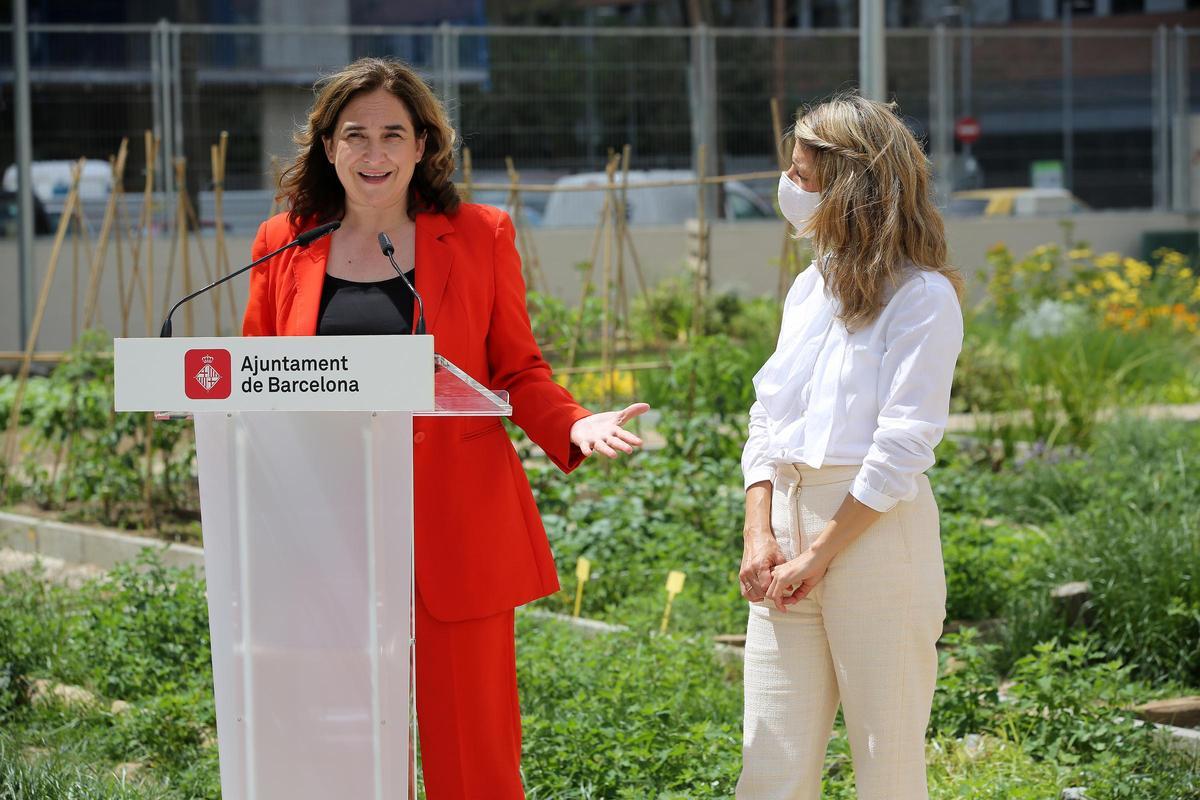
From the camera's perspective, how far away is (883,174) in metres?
2.83

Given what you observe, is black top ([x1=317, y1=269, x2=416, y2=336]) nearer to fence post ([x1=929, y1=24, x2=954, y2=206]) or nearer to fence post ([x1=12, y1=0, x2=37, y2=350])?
fence post ([x1=12, y1=0, x2=37, y2=350])

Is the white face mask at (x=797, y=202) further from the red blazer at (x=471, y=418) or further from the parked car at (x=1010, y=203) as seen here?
the parked car at (x=1010, y=203)

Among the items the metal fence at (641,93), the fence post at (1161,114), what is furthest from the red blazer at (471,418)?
the fence post at (1161,114)

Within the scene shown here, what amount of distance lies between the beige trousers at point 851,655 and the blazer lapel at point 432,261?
79cm

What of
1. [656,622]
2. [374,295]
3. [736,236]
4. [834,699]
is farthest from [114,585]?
[736,236]

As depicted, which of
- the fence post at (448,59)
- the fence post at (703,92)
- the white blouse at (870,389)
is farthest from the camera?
the fence post at (703,92)

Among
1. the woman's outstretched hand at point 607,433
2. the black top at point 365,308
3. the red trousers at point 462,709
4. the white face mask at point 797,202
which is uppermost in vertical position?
the white face mask at point 797,202

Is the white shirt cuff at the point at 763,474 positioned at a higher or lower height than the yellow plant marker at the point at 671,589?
A: higher

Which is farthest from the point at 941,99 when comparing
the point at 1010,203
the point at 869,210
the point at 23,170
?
the point at 869,210

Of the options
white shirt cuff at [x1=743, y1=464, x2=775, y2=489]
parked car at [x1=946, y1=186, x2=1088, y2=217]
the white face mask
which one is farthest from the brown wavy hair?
parked car at [x1=946, y1=186, x2=1088, y2=217]

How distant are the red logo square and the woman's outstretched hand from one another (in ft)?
2.31

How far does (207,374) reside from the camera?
7.54ft

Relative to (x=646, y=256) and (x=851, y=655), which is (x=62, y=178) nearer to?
(x=646, y=256)

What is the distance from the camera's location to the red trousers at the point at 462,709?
2.80 meters
